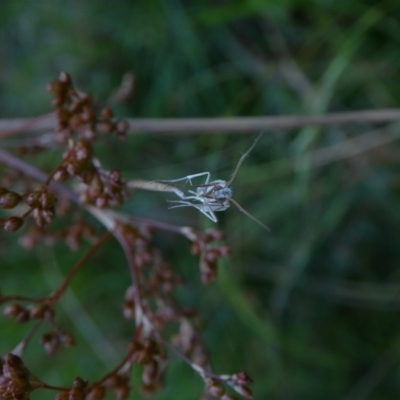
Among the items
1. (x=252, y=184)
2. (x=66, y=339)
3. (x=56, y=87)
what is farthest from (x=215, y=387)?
(x=252, y=184)

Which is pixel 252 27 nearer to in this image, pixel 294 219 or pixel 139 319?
pixel 294 219

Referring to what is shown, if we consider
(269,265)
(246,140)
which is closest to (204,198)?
(246,140)

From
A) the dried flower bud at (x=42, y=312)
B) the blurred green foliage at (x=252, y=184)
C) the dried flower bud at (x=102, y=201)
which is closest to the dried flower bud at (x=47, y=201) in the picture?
the dried flower bud at (x=102, y=201)

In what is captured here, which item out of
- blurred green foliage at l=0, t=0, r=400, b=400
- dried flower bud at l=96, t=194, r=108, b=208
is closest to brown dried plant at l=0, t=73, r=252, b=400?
dried flower bud at l=96, t=194, r=108, b=208

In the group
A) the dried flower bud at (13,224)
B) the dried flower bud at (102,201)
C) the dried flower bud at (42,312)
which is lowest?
the dried flower bud at (42,312)

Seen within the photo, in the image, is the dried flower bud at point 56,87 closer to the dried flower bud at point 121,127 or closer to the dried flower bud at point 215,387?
the dried flower bud at point 121,127

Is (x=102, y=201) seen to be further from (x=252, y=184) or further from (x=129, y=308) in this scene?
(x=252, y=184)
